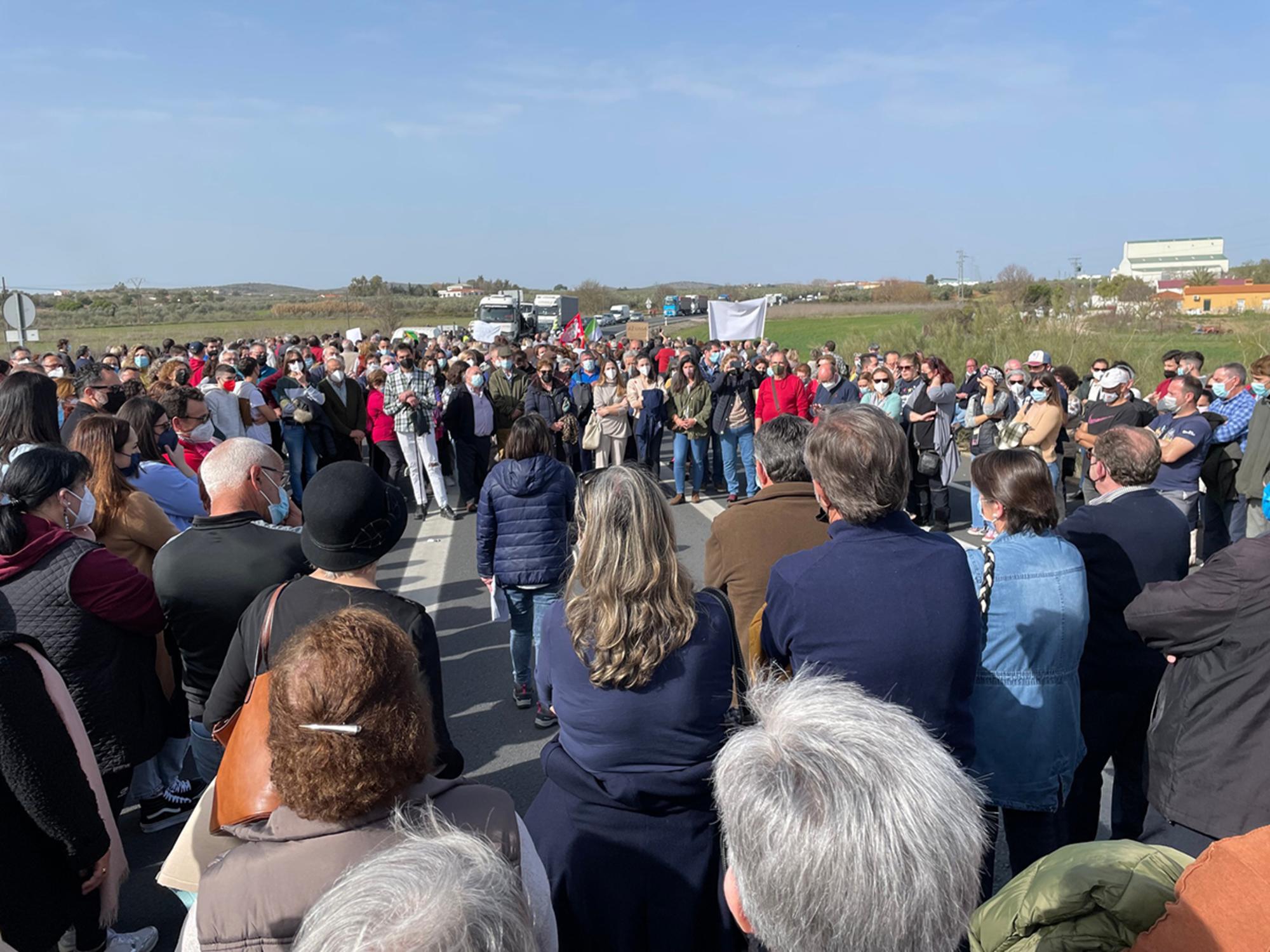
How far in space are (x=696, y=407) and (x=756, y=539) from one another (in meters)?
7.73

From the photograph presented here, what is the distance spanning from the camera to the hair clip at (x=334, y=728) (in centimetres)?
157

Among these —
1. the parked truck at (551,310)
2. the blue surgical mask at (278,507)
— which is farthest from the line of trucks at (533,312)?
the blue surgical mask at (278,507)

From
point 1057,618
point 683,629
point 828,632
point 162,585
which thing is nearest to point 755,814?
point 683,629

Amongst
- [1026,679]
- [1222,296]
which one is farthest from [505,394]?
[1222,296]

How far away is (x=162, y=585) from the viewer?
3.11m

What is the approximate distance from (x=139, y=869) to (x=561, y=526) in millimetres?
2506

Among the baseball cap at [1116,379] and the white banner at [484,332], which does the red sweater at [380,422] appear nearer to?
the baseball cap at [1116,379]

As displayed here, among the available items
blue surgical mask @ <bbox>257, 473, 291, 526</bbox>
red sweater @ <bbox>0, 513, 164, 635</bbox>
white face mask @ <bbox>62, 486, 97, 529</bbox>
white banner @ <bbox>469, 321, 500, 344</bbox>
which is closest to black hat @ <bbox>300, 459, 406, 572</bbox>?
blue surgical mask @ <bbox>257, 473, 291, 526</bbox>

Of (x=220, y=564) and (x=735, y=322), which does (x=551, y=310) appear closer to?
(x=735, y=322)

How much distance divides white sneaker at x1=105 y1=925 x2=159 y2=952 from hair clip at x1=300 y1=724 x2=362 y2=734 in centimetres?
220

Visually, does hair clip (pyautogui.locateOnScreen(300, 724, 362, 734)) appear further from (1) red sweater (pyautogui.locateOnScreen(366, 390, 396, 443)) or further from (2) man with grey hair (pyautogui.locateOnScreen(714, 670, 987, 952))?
(1) red sweater (pyautogui.locateOnScreen(366, 390, 396, 443))

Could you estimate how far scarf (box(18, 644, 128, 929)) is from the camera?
7.68ft

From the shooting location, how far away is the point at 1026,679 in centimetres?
262

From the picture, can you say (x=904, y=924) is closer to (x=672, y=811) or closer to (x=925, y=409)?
(x=672, y=811)
